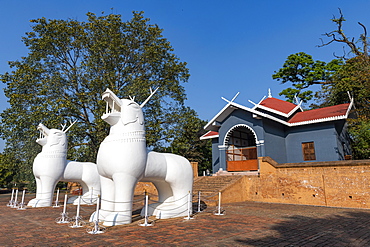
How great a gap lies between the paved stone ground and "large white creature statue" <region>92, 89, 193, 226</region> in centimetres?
53

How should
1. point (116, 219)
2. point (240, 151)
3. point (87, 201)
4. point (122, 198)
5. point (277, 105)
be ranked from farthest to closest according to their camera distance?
point (240, 151) → point (277, 105) → point (87, 201) → point (122, 198) → point (116, 219)

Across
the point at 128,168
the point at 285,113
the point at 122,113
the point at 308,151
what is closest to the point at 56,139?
the point at 122,113

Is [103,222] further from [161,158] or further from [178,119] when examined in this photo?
[178,119]

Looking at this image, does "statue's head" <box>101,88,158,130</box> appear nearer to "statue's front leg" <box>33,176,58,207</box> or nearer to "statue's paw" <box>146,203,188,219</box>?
"statue's paw" <box>146,203,188,219</box>

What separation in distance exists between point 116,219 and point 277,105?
1448cm

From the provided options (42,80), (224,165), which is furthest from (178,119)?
(42,80)

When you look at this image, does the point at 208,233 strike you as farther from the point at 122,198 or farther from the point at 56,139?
the point at 56,139

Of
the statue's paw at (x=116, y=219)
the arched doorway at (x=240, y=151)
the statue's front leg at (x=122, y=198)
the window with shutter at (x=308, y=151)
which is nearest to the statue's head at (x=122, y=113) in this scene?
the statue's front leg at (x=122, y=198)

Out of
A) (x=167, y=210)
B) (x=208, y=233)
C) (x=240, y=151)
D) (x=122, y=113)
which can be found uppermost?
(x=122, y=113)

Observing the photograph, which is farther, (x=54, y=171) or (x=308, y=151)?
(x=308, y=151)

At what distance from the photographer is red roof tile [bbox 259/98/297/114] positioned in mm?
16866

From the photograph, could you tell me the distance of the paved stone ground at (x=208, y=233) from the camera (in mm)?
5133

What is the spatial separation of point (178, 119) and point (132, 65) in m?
5.36

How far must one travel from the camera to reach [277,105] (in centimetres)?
1778
